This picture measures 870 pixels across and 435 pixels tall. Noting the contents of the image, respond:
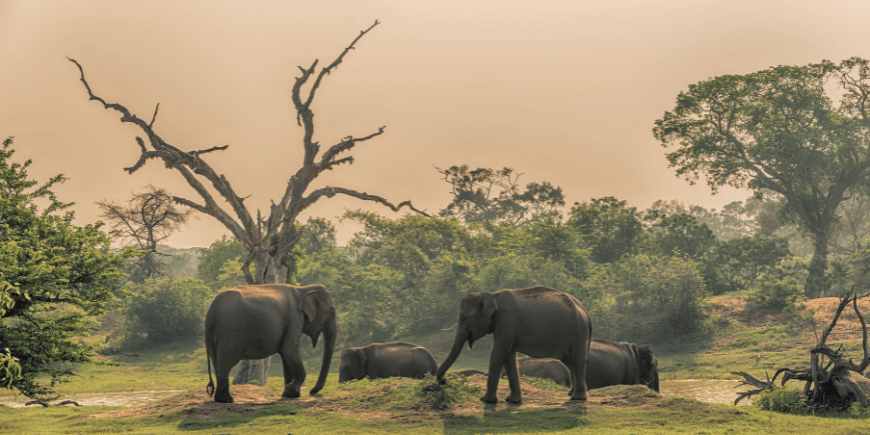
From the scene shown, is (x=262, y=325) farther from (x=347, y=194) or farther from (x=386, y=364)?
(x=347, y=194)

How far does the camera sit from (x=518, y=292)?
14555 millimetres

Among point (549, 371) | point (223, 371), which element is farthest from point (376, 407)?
point (549, 371)

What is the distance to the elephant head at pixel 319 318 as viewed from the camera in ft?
52.1

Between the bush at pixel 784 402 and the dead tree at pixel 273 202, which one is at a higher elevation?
the dead tree at pixel 273 202

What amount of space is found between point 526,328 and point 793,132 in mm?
39554

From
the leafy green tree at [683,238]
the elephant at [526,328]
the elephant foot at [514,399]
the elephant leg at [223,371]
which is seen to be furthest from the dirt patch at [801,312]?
the elephant leg at [223,371]

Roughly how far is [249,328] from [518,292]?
210 inches

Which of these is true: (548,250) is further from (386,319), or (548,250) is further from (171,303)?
(171,303)

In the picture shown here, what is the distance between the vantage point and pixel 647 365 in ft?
60.5

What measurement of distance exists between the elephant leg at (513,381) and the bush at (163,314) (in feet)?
102

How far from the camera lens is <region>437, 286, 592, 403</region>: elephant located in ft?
46.1

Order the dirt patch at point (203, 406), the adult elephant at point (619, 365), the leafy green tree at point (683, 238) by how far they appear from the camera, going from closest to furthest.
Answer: the dirt patch at point (203, 406) → the adult elephant at point (619, 365) → the leafy green tree at point (683, 238)

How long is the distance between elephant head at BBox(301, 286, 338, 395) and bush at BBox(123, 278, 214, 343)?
89.0 ft

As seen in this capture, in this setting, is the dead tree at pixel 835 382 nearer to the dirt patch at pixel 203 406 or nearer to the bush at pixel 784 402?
the bush at pixel 784 402
